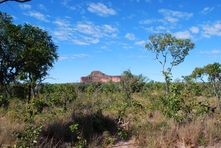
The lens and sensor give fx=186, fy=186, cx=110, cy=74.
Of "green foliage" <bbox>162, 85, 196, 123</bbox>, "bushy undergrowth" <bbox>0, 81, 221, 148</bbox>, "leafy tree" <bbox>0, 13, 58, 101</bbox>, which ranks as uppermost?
"leafy tree" <bbox>0, 13, 58, 101</bbox>

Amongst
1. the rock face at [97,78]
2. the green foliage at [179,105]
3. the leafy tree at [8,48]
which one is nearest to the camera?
the leafy tree at [8,48]

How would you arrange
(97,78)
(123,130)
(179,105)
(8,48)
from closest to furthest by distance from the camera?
(8,48) → (123,130) → (179,105) → (97,78)

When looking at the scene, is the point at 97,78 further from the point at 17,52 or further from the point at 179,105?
the point at 17,52

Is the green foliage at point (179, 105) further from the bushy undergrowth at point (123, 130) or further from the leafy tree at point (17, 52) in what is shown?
the leafy tree at point (17, 52)

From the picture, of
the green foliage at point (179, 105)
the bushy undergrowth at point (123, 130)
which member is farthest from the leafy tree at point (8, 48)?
the green foliage at point (179, 105)

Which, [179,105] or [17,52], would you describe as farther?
[179,105]

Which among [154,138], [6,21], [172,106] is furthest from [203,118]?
[6,21]

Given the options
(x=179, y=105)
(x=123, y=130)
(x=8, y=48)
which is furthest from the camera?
(x=179, y=105)

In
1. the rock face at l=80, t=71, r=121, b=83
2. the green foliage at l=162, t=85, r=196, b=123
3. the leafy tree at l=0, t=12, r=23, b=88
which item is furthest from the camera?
the rock face at l=80, t=71, r=121, b=83

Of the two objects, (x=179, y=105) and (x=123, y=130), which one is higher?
(x=179, y=105)

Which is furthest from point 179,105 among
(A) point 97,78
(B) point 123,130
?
(A) point 97,78

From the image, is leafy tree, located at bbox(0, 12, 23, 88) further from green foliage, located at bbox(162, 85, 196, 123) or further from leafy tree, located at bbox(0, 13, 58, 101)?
green foliage, located at bbox(162, 85, 196, 123)

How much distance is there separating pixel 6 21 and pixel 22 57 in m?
0.92

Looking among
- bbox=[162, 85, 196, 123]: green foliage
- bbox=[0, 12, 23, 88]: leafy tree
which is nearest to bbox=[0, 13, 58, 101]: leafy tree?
bbox=[0, 12, 23, 88]: leafy tree
